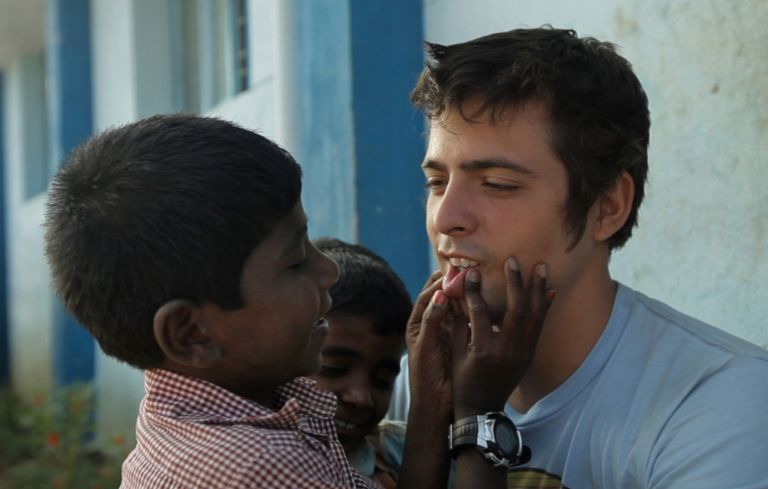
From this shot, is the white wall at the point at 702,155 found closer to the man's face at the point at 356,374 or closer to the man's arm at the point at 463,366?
the man's arm at the point at 463,366

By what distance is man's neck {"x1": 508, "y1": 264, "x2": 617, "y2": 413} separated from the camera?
255 centimetres

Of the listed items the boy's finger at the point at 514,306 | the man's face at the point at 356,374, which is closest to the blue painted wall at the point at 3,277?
the man's face at the point at 356,374

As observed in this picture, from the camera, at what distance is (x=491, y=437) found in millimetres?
2217

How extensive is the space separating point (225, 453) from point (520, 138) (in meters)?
1.09

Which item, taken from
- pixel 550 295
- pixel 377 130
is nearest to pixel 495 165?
pixel 550 295

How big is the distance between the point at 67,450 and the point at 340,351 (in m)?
5.52

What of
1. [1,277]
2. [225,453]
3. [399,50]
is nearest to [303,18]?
[399,50]

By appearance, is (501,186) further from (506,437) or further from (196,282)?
(196,282)

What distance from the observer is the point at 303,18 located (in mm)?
4773

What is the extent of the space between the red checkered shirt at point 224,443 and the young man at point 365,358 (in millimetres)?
434

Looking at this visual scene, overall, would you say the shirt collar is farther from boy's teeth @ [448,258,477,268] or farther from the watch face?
boy's teeth @ [448,258,477,268]

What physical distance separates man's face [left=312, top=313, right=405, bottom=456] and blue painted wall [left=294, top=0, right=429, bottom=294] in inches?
67.4

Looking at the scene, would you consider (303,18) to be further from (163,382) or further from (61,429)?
(61,429)

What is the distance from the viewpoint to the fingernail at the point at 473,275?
2.47m
